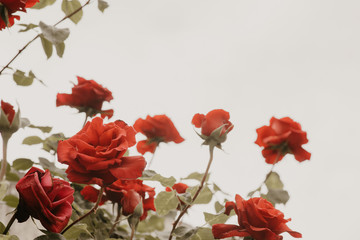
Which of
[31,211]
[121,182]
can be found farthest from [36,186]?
[121,182]

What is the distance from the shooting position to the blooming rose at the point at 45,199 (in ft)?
1.20

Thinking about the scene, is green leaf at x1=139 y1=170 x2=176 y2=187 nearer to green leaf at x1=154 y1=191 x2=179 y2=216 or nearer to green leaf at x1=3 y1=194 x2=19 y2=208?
green leaf at x1=154 y1=191 x2=179 y2=216

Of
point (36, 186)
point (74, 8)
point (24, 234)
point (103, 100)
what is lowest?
point (24, 234)

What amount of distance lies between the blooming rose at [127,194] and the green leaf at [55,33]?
0.63 feet

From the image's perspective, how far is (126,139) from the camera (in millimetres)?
419

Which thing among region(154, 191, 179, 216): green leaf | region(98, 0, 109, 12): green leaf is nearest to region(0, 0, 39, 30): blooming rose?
region(98, 0, 109, 12): green leaf

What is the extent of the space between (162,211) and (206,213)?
0.06 metres

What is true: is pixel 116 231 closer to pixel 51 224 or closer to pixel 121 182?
pixel 121 182

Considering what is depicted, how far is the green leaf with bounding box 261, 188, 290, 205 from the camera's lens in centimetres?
58

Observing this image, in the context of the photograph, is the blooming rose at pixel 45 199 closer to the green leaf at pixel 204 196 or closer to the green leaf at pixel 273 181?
the green leaf at pixel 204 196

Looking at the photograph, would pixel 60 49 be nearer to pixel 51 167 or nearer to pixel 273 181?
pixel 51 167

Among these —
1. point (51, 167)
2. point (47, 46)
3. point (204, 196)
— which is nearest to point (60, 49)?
point (47, 46)

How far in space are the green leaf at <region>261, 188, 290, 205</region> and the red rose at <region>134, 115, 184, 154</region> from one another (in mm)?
151

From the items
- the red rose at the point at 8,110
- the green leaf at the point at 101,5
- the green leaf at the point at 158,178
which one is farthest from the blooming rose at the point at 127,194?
the green leaf at the point at 101,5
